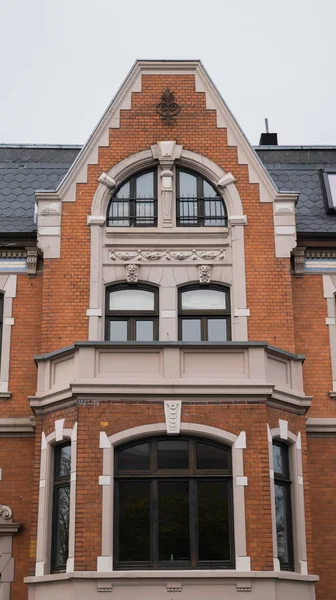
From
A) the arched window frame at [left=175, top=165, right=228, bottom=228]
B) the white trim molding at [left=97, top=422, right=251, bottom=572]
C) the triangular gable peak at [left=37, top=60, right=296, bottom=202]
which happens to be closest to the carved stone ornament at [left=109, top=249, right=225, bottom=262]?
the arched window frame at [left=175, top=165, right=228, bottom=228]

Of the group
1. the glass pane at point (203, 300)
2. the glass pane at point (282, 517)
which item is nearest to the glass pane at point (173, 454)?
the glass pane at point (282, 517)

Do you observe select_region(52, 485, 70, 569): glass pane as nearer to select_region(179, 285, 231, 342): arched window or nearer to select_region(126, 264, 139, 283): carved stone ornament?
select_region(179, 285, 231, 342): arched window

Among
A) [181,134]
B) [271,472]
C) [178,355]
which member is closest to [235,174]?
[181,134]

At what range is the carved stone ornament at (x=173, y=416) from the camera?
1661 centimetres

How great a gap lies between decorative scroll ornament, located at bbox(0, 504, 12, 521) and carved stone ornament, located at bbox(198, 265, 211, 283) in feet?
19.4

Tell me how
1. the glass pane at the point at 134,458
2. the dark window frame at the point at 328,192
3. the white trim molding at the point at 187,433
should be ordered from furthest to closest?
the dark window frame at the point at 328,192, the glass pane at the point at 134,458, the white trim molding at the point at 187,433

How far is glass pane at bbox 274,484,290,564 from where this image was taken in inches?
667

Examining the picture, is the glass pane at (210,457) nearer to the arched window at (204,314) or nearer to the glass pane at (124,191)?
the arched window at (204,314)

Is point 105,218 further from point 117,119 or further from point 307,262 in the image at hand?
point 307,262

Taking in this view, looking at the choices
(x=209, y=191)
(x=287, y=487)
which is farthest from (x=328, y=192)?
(x=287, y=487)

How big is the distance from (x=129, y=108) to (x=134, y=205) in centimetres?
221

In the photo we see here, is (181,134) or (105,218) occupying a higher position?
(181,134)

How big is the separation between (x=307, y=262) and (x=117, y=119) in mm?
5135

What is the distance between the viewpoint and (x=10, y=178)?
73.8 ft
